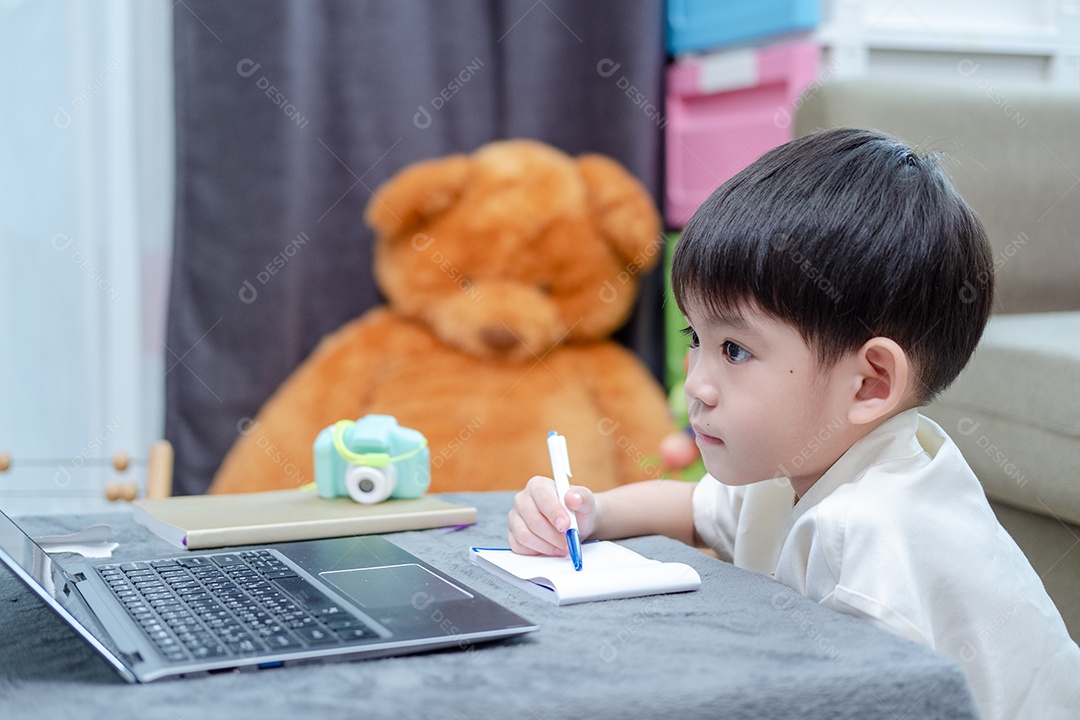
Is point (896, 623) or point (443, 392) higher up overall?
point (896, 623)

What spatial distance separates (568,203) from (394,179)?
0.29 meters

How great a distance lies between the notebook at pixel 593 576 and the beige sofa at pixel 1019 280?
1.98ft

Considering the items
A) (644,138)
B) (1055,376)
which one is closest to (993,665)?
(1055,376)

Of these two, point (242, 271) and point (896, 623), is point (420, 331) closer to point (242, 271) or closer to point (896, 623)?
point (242, 271)

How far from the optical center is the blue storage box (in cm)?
176

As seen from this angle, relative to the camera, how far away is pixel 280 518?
2.81 ft

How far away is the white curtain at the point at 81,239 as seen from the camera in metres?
1.71

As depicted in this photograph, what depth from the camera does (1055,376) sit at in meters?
1.15

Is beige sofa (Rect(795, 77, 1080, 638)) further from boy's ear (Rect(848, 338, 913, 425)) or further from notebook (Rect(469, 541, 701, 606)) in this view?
notebook (Rect(469, 541, 701, 606))

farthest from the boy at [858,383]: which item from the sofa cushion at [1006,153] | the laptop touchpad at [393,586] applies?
the sofa cushion at [1006,153]

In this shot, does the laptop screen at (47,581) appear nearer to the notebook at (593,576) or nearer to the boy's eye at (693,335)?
the notebook at (593,576)

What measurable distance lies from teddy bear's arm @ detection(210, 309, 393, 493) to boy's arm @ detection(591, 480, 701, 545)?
895 mm

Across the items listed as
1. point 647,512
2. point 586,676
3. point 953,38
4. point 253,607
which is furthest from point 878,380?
point 953,38

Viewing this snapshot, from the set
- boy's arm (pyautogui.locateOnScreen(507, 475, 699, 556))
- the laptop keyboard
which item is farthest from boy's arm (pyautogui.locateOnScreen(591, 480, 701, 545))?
the laptop keyboard
